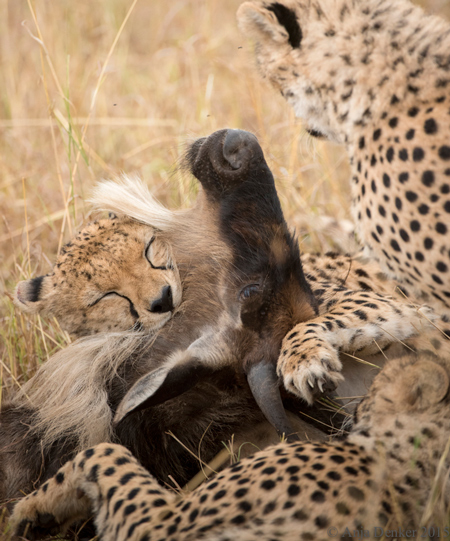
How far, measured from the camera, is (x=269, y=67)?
11.4 feet

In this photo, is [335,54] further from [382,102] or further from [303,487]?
[303,487]

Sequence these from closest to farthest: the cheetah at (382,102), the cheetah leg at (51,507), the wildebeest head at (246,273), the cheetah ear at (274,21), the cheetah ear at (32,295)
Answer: the cheetah leg at (51,507) < the wildebeest head at (246,273) < the cheetah at (382,102) < the cheetah ear at (32,295) < the cheetah ear at (274,21)

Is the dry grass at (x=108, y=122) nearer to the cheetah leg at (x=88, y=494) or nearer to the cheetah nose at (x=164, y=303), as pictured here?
the cheetah nose at (x=164, y=303)

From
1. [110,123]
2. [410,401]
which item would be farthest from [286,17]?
[110,123]

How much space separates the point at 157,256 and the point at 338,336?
32.0 inches

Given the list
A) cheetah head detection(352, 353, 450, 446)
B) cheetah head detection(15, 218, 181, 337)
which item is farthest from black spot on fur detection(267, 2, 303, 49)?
cheetah head detection(352, 353, 450, 446)

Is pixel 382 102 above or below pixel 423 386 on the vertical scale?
above

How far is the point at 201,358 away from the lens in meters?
2.64

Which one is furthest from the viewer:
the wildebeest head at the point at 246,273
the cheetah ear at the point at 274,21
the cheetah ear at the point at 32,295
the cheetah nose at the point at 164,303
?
the cheetah ear at the point at 274,21

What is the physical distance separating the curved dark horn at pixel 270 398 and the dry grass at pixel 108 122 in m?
1.17

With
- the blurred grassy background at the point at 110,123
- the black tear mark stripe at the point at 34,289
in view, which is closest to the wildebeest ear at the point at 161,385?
the black tear mark stripe at the point at 34,289

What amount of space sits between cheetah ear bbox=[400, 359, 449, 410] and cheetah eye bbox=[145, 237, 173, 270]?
1083 mm

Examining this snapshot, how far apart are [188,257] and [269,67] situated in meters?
1.12

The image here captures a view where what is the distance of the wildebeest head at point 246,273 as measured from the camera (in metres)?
2.68
